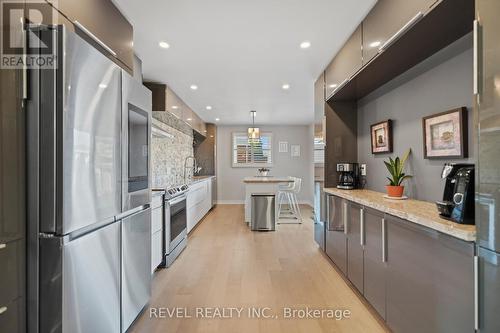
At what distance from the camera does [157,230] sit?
9.12ft

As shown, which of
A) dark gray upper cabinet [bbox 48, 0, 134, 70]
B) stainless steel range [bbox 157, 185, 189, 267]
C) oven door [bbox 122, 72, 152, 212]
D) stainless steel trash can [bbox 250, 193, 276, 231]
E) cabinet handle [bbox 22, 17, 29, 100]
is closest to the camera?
cabinet handle [bbox 22, 17, 29, 100]

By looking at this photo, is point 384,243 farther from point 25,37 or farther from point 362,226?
point 25,37

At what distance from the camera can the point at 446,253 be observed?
4.18ft

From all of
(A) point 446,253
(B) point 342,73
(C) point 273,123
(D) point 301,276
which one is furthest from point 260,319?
(C) point 273,123

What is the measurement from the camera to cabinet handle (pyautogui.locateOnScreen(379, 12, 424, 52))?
4.91 feet

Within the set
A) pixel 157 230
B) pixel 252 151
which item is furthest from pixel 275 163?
pixel 157 230

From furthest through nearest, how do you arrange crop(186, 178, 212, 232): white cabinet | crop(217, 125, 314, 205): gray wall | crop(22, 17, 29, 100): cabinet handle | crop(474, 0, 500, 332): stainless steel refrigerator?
1. crop(217, 125, 314, 205): gray wall
2. crop(186, 178, 212, 232): white cabinet
3. crop(22, 17, 29, 100): cabinet handle
4. crop(474, 0, 500, 332): stainless steel refrigerator

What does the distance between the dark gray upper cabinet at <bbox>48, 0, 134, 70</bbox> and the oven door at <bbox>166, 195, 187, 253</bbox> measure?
173 cm

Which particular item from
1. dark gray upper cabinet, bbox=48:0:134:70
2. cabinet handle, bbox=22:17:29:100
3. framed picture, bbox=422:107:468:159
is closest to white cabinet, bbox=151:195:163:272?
dark gray upper cabinet, bbox=48:0:134:70

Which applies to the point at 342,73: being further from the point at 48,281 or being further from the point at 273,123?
the point at 273,123

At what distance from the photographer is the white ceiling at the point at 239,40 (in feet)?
6.69

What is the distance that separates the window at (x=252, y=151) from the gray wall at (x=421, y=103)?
5.09m

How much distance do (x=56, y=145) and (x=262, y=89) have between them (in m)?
3.51

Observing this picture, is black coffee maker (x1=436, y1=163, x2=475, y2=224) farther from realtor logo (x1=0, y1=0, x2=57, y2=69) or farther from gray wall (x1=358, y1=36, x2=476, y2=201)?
realtor logo (x1=0, y1=0, x2=57, y2=69)
